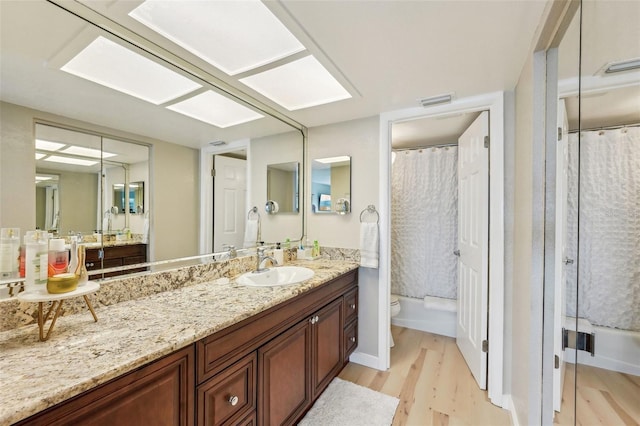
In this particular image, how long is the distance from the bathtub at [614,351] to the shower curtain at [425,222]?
184 centimetres

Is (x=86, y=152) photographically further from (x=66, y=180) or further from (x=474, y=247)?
(x=474, y=247)

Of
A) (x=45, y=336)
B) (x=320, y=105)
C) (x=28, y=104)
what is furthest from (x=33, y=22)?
(x=320, y=105)

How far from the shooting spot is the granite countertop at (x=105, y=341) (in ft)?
2.00

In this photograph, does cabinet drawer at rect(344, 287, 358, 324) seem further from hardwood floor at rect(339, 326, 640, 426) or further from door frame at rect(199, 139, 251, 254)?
door frame at rect(199, 139, 251, 254)

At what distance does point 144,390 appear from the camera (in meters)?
0.79

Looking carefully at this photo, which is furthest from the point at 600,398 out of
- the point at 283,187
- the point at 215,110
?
the point at 215,110

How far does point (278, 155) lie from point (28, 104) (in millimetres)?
1532

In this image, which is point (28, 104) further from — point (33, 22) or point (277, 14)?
point (277, 14)

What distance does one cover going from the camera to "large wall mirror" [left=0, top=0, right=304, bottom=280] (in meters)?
0.96

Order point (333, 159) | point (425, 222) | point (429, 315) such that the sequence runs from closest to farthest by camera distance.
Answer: point (333, 159), point (429, 315), point (425, 222)

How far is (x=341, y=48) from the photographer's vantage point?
1308mm

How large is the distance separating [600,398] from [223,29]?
203cm

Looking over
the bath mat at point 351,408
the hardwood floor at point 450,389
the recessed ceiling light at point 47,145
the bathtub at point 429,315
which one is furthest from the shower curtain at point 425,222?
the recessed ceiling light at point 47,145

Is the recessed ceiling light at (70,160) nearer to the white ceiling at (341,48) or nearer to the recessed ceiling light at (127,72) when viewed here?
the white ceiling at (341,48)
